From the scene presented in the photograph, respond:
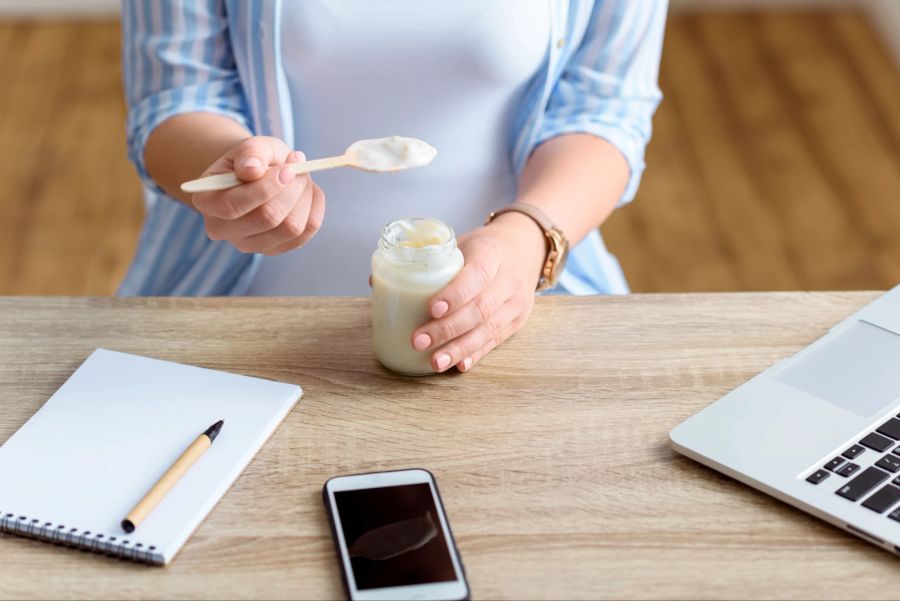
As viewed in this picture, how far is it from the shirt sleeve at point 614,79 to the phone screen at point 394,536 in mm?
582

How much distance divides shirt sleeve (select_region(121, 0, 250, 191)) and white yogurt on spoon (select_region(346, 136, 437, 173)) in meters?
0.34

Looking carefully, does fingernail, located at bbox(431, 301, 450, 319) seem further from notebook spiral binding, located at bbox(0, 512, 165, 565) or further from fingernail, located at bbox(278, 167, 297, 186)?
notebook spiral binding, located at bbox(0, 512, 165, 565)

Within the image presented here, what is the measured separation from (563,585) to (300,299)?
41 centimetres

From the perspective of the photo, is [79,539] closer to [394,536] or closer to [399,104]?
[394,536]

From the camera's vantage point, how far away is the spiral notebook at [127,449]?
74 cm

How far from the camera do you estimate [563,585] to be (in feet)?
2.33

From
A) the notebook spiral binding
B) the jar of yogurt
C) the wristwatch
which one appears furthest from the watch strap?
the notebook spiral binding

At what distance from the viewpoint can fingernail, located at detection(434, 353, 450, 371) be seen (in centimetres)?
88

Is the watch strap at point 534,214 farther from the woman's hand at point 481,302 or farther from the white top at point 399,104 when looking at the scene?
the white top at point 399,104

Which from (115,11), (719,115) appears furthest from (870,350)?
(115,11)

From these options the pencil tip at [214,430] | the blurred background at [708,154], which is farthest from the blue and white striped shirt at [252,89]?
the blurred background at [708,154]

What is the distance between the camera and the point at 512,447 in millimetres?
828

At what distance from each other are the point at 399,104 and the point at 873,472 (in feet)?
2.16

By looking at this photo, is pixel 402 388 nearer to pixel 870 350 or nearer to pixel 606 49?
pixel 870 350
